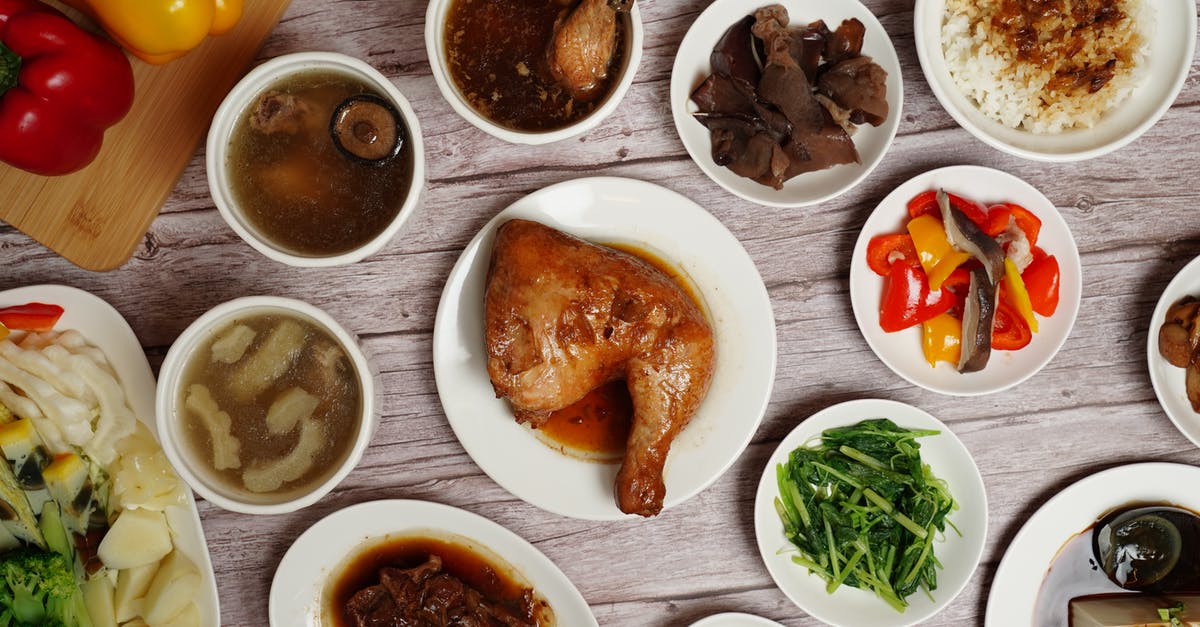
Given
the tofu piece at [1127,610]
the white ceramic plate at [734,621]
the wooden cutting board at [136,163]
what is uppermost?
the wooden cutting board at [136,163]

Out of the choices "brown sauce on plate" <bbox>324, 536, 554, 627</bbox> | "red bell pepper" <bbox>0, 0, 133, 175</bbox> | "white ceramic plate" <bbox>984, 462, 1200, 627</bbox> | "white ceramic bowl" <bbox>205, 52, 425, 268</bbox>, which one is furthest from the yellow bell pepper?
"white ceramic plate" <bbox>984, 462, 1200, 627</bbox>

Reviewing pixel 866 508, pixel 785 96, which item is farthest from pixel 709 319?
pixel 866 508

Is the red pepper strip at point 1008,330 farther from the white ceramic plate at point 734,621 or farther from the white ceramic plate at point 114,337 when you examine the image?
the white ceramic plate at point 114,337

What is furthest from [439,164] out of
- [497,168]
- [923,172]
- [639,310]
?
[923,172]

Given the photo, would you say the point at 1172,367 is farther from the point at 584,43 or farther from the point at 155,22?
the point at 155,22

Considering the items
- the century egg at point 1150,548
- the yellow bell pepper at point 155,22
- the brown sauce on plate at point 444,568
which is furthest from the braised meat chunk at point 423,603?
the century egg at point 1150,548

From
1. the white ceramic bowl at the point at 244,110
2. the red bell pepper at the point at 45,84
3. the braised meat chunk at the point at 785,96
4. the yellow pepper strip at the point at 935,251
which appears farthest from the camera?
the yellow pepper strip at the point at 935,251

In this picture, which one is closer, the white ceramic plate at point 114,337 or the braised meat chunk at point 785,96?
the braised meat chunk at point 785,96
